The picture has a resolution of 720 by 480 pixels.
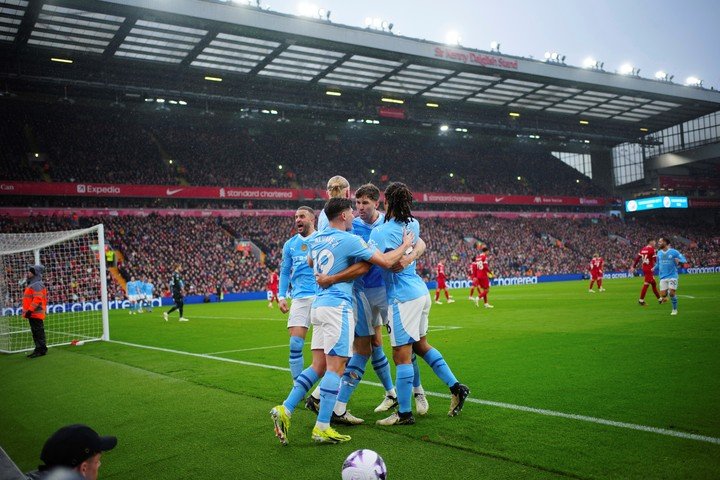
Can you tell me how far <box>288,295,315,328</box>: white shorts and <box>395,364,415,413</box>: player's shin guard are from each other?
1.89m

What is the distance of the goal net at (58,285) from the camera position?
14.7 meters

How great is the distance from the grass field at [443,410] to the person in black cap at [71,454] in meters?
1.85

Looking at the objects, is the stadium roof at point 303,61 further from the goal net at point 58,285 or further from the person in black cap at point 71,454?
the person in black cap at point 71,454

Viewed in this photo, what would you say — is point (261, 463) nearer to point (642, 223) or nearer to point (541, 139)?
point (541, 139)

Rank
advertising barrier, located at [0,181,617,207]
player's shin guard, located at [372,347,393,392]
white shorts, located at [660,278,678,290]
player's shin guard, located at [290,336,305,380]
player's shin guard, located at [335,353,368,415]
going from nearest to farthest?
player's shin guard, located at [335,353,368,415] < player's shin guard, located at [372,347,393,392] < player's shin guard, located at [290,336,305,380] < white shorts, located at [660,278,678,290] < advertising barrier, located at [0,181,617,207]

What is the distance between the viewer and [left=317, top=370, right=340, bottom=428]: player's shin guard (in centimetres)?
506

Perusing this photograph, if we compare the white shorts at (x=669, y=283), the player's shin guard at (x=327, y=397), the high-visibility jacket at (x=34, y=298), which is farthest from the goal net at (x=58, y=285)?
the white shorts at (x=669, y=283)

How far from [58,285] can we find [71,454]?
29.1 meters

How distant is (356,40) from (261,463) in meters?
33.0

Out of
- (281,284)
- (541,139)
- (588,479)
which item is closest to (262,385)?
(281,284)

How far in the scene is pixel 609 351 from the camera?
9312mm

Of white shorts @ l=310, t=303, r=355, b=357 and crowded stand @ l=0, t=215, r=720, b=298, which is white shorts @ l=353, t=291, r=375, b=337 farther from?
crowded stand @ l=0, t=215, r=720, b=298

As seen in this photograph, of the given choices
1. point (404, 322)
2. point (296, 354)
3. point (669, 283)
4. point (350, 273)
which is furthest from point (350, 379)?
point (669, 283)

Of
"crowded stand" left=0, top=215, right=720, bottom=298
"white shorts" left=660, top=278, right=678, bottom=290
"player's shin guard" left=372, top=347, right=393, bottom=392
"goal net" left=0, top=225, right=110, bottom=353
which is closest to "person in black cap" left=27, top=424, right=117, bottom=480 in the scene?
"player's shin guard" left=372, top=347, right=393, bottom=392
